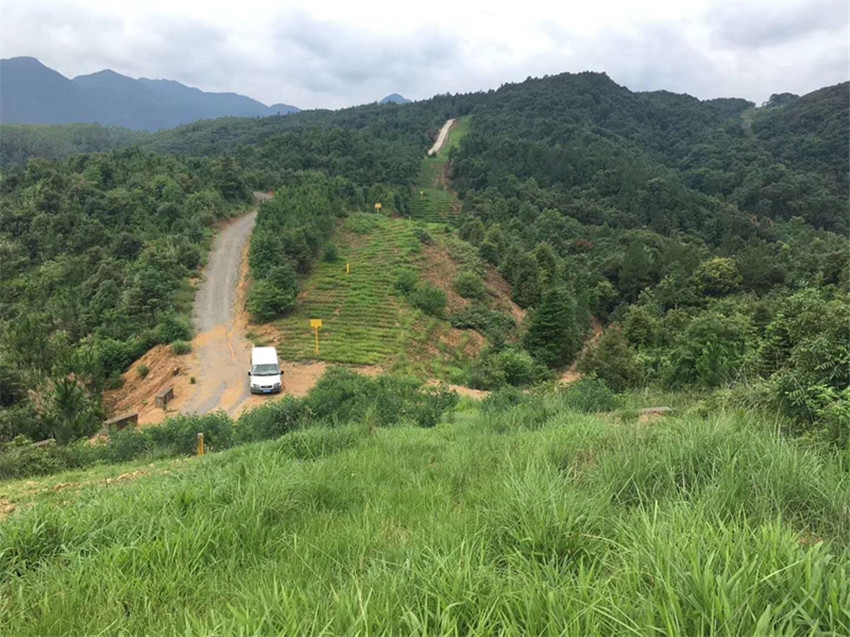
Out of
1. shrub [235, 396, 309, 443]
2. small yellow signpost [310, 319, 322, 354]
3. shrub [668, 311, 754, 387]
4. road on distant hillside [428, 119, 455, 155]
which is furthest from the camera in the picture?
road on distant hillside [428, 119, 455, 155]

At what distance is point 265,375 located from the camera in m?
20.2

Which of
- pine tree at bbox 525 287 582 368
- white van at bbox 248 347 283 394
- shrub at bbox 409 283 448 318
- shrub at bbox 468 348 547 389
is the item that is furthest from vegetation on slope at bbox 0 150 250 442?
pine tree at bbox 525 287 582 368

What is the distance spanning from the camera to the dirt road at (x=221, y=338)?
2002 centimetres

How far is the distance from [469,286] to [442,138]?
97.6m

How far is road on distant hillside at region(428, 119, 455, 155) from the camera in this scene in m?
109

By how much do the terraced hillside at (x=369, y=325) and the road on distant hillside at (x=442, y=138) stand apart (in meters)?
80.4

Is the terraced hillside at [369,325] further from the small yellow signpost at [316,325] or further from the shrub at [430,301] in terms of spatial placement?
the shrub at [430,301]

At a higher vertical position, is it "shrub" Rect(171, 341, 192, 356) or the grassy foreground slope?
the grassy foreground slope

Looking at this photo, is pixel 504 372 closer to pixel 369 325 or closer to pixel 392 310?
pixel 369 325

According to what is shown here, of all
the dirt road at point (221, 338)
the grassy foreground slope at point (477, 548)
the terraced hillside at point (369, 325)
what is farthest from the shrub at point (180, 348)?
the grassy foreground slope at point (477, 548)

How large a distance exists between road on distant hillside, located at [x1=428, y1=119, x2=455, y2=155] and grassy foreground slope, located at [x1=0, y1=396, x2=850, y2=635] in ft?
359

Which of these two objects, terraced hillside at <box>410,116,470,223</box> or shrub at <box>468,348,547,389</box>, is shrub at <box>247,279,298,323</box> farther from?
terraced hillside at <box>410,116,470,223</box>

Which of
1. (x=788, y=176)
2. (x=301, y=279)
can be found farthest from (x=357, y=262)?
(x=788, y=176)

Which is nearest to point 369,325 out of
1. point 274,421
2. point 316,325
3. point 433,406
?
point 316,325
